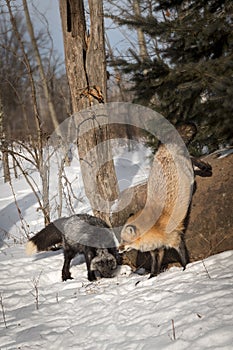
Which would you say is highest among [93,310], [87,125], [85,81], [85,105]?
[85,81]

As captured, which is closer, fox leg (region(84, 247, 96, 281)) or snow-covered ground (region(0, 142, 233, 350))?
snow-covered ground (region(0, 142, 233, 350))

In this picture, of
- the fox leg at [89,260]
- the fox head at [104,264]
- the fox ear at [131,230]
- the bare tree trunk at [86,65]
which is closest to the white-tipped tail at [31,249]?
the fox leg at [89,260]

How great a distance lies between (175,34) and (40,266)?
162 inches

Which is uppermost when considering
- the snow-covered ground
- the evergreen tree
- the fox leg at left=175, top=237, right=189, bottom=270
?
the evergreen tree

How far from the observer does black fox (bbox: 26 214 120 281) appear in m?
4.41

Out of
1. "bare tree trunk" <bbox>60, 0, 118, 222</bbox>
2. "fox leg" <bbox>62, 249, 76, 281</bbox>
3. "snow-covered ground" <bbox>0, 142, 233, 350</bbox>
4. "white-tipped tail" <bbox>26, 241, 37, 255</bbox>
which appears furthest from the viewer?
"bare tree trunk" <bbox>60, 0, 118, 222</bbox>

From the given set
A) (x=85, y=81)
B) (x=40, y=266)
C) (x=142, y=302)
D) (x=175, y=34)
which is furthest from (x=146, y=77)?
(x=40, y=266)

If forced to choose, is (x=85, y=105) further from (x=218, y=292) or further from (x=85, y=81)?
(x=218, y=292)

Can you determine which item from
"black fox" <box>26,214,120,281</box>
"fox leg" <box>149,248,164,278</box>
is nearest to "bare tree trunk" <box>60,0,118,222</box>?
"black fox" <box>26,214,120,281</box>

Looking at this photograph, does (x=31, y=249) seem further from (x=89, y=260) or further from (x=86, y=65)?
(x=86, y=65)

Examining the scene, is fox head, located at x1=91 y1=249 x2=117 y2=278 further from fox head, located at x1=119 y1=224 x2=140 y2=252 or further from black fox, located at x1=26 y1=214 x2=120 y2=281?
fox head, located at x1=119 y1=224 x2=140 y2=252

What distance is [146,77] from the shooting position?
177 inches

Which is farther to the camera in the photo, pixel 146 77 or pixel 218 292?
pixel 146 77

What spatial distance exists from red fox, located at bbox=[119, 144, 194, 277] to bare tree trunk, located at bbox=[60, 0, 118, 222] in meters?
1.57
